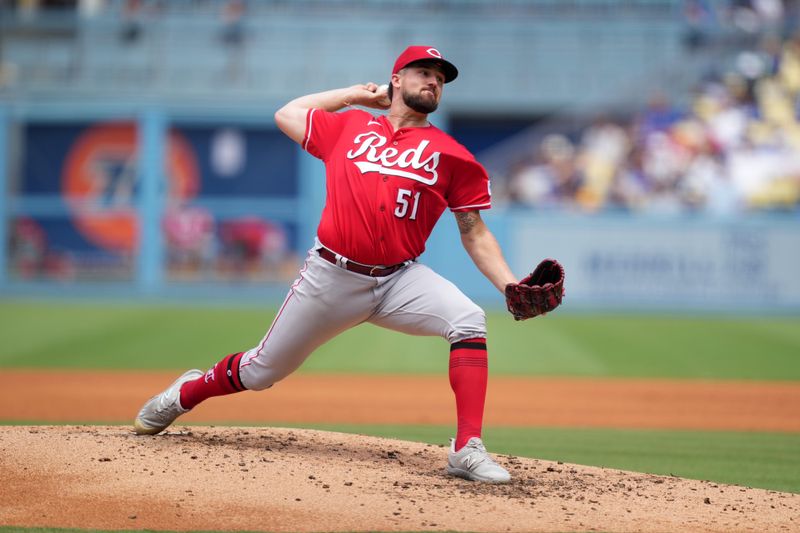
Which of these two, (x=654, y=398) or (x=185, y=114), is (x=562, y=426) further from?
A: (x=185, y=114)

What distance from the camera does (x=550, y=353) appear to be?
39.3 feet

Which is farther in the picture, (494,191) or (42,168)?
(42,168)

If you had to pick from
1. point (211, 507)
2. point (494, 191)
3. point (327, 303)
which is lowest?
point (211, 507)

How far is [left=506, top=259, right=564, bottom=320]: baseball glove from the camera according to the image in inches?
183

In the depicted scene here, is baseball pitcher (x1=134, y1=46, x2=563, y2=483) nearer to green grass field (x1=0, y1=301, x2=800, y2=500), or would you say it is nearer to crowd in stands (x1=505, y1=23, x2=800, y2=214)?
green grass field (x1=0, y1=301, x2=800, y2=500)

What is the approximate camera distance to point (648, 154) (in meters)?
19.1

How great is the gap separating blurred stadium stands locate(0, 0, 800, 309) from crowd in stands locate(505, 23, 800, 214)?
0.13 feet

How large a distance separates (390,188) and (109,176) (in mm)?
19356

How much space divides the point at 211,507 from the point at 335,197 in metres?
1.57

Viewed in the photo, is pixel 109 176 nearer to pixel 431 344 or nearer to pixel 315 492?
pixel 431 344

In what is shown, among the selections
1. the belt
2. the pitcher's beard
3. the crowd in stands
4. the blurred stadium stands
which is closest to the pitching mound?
the belt

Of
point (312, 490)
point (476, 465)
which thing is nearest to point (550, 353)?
point (476, 465)

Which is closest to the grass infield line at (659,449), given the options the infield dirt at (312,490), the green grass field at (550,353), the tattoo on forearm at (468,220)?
the green grass field at (550,353)

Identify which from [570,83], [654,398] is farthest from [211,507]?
[570,83]
